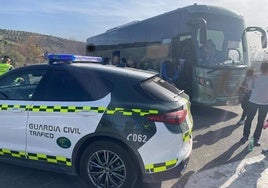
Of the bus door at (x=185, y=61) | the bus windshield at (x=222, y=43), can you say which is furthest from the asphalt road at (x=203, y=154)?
the bus windshield at (x=222, y=43)

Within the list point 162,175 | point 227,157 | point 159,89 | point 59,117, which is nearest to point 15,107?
point 59,117

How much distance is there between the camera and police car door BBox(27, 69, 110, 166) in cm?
349

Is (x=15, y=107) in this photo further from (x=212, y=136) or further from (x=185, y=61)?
(x=185, y=61)

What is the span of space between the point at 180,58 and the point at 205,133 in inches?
113

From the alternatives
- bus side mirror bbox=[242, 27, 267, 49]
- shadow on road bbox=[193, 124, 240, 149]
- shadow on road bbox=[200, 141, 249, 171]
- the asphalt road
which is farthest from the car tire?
bus side mirror bbox=[242, 27, 267, 49]

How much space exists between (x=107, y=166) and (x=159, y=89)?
1.15 m

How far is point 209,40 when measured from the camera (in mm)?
8141

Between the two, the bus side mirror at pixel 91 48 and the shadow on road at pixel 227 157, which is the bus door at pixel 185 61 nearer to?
the shadow on road at pixel 227 157

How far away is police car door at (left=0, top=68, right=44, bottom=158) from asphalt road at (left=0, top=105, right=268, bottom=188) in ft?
1.20

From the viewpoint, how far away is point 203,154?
5.13 metres

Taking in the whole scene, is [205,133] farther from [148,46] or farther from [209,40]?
[148,46]

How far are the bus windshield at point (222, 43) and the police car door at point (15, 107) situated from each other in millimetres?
5174

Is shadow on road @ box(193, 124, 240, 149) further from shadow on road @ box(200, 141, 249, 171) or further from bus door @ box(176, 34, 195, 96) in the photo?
bus door @ box(176, 34, 195, 96)

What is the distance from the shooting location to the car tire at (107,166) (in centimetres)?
344
